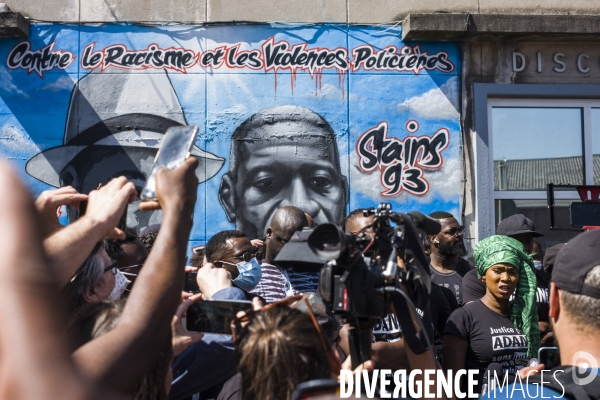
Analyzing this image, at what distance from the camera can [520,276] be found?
427 cm

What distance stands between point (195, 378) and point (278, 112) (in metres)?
4.35

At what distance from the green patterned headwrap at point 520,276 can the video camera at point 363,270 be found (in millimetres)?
1905

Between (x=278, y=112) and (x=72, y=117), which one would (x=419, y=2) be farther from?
(x=72, y=117)

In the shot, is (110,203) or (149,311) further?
(110,203)

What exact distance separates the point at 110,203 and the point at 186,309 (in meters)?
0.75

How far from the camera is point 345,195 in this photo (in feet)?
22.4

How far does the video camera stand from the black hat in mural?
15.1 feet

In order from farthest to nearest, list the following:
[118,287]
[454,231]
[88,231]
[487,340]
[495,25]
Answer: [495,25]
[454,231]
[487,340]
[118,287]
[88,231]

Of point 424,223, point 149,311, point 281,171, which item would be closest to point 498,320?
point 424,223

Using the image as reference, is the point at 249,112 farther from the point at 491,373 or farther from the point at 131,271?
the point at 491,373

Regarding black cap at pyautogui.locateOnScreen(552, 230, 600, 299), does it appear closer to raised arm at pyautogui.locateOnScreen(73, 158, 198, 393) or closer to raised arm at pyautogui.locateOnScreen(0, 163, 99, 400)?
raised arm at pyautogui.locateOnScreen(73, 158, 198, 393)

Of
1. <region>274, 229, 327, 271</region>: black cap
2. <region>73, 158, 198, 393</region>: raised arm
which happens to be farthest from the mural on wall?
<region>73, 158, 198, 393</region>: raised arm

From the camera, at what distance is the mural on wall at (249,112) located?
679cm

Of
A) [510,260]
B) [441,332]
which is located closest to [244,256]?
[441,332]
